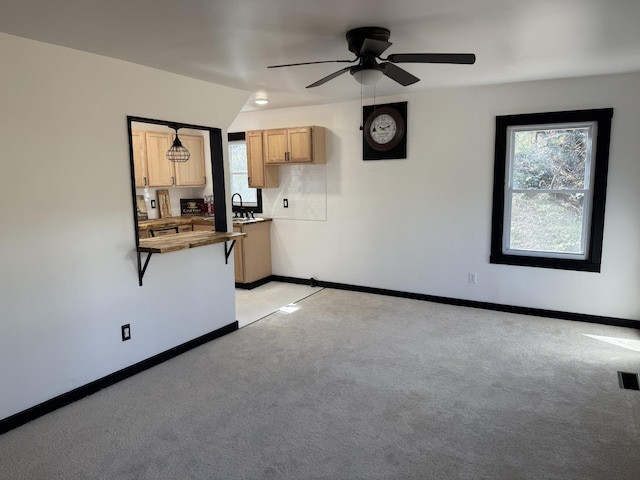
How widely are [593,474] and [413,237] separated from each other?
307 cm

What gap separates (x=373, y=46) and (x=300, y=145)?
9.19 ft

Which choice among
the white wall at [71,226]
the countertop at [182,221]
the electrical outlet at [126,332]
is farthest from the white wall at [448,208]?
the electrical outlet at [126,332]

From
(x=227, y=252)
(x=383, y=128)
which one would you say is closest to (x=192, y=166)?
(x=227, y=252)

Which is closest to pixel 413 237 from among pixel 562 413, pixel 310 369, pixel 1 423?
pixel 310 369

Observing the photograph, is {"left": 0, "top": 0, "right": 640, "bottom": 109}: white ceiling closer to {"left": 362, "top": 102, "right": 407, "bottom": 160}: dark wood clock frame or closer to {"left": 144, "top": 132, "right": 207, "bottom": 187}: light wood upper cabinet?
{"left": 362, "top": 102, "right": 407, "bottom": 160}: dark wood clock frame

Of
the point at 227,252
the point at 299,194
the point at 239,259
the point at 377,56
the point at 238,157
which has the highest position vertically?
the point at 377,56

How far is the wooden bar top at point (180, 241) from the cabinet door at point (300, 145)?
5.53 ft

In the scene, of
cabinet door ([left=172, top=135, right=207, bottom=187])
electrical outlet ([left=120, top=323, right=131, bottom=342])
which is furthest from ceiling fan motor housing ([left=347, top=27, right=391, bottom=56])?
cabinet door ([left=172, top=135, right=207, bottom=187])

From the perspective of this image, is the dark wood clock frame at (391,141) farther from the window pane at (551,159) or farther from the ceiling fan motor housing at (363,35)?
the ceiling fan motor housing at (363,35)

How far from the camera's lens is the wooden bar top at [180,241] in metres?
3.12

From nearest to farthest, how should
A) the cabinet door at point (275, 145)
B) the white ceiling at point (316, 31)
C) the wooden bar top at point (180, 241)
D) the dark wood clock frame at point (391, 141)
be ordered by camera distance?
the white ceiling at point (316, 31) < the wooden bar top at point (180, 241) < the dark wood clock frame at point (391, 141) < the cabinet door at point (275, 145)

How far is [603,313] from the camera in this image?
13.4 feet

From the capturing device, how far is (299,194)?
5.66 m

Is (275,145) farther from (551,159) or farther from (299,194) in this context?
(551,159)
